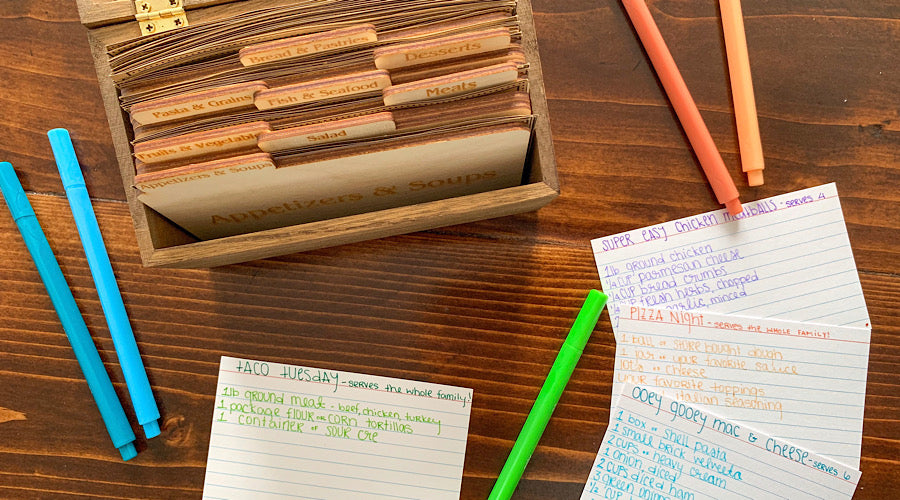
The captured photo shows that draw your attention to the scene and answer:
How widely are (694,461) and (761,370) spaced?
3.8 inches

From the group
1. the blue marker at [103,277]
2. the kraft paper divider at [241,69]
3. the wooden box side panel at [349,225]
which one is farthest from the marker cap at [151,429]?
the kraft paper divider at [241,69]

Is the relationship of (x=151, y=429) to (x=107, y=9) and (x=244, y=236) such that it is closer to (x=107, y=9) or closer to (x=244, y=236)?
(x=244, y=236)

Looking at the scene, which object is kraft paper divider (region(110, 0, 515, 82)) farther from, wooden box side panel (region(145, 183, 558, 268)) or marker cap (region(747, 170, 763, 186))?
marker cap (region(747, 170, 763, 186))

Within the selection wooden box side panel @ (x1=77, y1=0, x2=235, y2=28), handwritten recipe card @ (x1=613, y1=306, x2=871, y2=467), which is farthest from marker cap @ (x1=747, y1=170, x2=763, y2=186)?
wooden box side panel @ (x1=77, y1=0, x2=235, y2=28)

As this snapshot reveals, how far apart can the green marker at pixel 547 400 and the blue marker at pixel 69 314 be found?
1.04ft

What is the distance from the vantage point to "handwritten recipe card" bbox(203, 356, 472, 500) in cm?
53

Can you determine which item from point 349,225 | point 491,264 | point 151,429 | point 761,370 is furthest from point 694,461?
point 151,429

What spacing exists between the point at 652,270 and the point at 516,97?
24cm

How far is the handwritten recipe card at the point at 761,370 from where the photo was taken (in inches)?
21.0

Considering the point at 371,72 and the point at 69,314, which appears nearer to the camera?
the point at 371,72

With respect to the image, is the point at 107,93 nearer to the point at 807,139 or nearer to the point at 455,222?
the point at 455,222

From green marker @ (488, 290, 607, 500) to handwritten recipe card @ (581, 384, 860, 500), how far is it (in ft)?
0.18

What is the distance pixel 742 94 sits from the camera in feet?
1.77

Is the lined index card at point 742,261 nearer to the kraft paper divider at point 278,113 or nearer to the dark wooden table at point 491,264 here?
the dark wooden table at point 491,264
